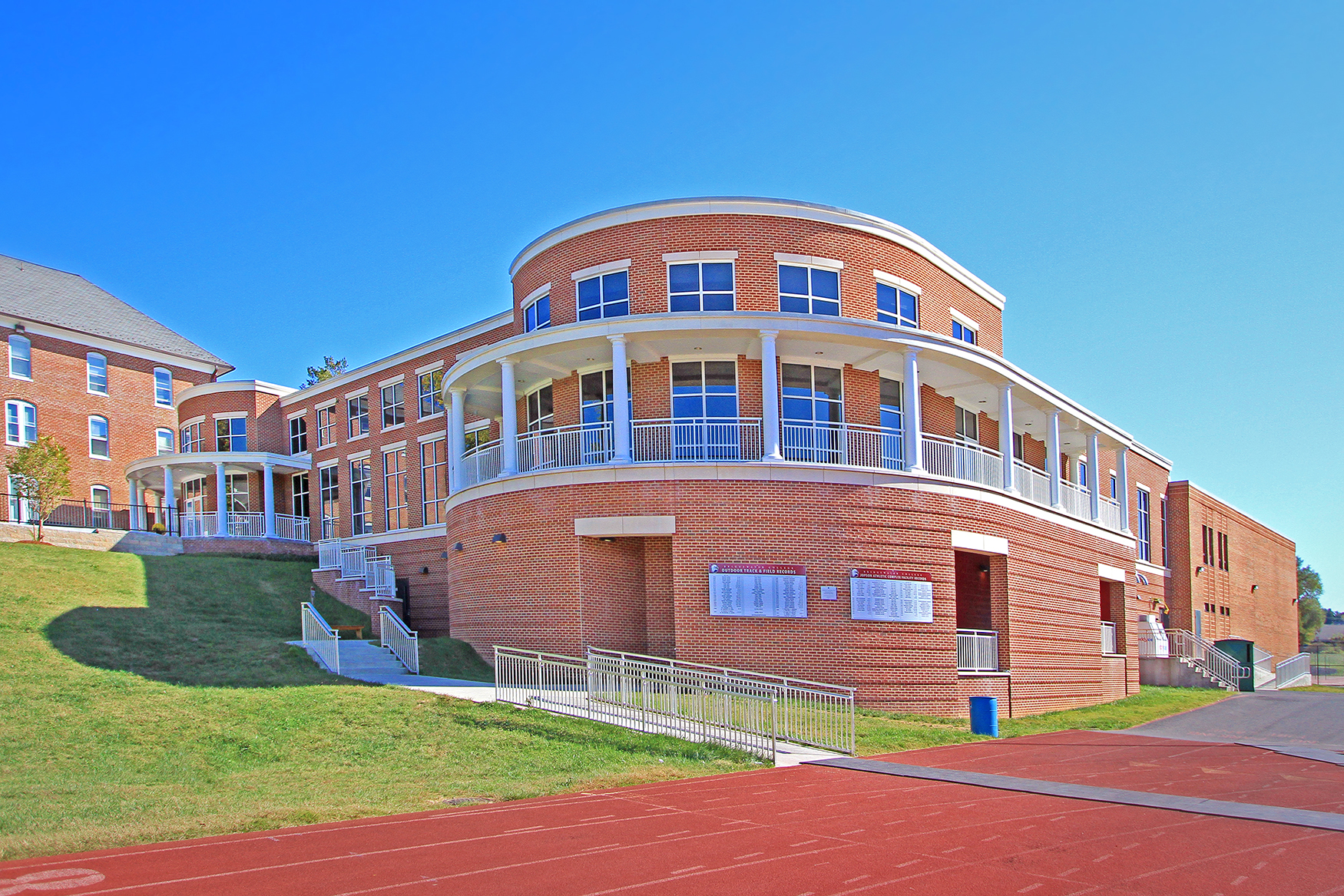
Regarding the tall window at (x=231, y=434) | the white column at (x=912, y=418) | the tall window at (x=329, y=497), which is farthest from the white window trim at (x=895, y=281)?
the tall window at (x=231, y=434)

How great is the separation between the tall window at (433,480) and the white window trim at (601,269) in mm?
12138

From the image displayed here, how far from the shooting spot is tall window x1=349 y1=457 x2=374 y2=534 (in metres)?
40.0

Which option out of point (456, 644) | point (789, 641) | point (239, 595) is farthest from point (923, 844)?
point (239, 595)

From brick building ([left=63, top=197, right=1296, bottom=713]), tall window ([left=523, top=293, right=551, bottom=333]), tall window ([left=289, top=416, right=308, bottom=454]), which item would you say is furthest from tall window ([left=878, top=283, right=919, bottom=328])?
tall window ([left=289, top=416, right=308, bottom=454])

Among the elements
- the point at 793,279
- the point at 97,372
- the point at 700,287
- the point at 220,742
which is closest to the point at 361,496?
the point at 97,372

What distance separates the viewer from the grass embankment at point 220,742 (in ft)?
38.0

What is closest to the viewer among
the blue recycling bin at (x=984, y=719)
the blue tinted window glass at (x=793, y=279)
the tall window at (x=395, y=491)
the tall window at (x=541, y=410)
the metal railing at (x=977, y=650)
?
the blue recycling bin at (x=984, y=719)

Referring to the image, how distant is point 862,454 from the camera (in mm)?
24875

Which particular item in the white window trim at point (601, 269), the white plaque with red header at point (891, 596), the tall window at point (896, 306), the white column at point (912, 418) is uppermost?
the white window trim at point (601, 269)

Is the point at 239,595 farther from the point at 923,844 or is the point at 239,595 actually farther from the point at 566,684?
the point at 923,844

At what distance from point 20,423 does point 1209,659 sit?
50.1 metres

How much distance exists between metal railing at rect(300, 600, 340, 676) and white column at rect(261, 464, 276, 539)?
18788mm

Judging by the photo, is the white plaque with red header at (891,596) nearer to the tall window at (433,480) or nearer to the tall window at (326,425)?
the tall window at (433,480)

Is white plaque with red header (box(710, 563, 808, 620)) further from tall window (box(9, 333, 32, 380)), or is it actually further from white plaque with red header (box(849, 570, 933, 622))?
tall window (box(9, 333, 32, 380))
